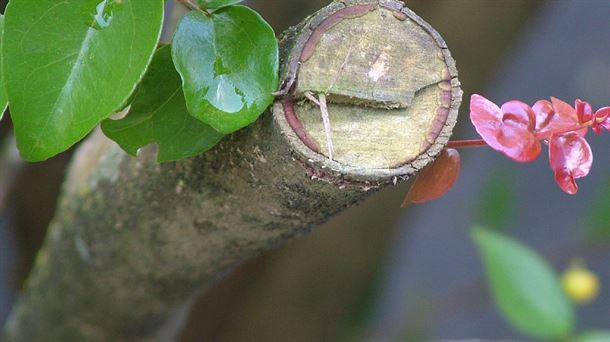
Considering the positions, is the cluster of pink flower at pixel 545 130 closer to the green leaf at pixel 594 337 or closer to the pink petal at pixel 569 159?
the pink petal at pixel 569 159

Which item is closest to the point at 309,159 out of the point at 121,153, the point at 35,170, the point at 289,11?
the point at 121,153

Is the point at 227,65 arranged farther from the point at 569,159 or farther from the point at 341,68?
the point at 569,159

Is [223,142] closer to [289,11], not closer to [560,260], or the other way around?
[289,11]

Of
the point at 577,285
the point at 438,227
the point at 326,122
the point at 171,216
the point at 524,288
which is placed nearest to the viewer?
the point at 326,122

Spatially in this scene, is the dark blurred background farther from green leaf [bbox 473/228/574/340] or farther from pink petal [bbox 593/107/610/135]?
pink petal [bbox 593/107/610/135]

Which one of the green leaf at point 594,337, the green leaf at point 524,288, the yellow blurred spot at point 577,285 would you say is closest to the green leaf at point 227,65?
the green leaf at point 524,288

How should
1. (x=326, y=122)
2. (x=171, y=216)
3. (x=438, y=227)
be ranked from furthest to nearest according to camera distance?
(x=438, y=227) → (x=171, y=216) → (x=326, y=122)

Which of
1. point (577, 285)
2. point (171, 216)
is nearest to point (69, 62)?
point (171, 216)
